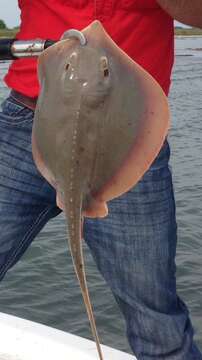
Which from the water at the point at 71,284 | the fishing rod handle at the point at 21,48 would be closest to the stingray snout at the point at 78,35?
the fishing rod handle at the point at 21,48

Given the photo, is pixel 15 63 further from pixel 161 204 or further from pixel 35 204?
pixel 161 204

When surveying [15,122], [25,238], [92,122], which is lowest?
[25,238]

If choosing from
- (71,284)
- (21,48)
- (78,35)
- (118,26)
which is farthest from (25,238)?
(71,284)

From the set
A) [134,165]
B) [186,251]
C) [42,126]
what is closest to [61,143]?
[42,126]

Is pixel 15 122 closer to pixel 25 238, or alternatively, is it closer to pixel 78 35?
pixel 25 238

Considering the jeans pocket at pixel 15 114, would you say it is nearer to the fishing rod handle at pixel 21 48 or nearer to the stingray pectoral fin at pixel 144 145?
the fishing rod handle at pixel 21 48

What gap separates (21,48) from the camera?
239 centimetres

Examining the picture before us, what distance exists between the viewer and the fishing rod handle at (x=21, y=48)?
7.52 ft

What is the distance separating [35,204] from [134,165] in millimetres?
841

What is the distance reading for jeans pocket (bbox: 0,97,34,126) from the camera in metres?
2.72

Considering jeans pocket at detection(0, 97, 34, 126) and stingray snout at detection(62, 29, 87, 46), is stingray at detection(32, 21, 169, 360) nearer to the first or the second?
stingray snout at detection(62, 29, 87, 46)

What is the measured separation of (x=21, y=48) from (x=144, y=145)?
67 centimetres

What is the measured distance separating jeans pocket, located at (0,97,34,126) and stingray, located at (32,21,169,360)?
684mm

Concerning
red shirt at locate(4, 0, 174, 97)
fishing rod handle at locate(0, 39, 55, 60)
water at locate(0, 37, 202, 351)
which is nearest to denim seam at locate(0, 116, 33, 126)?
red shirt at locate(4, 0, 174, 97)
